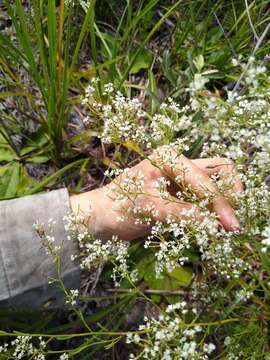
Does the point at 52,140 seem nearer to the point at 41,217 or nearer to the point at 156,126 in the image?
the point at 41,217

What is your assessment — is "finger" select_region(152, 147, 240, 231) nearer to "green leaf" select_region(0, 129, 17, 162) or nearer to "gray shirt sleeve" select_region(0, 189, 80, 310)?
"gray shirt sleeve" select_region(0, 189, 80, 310)

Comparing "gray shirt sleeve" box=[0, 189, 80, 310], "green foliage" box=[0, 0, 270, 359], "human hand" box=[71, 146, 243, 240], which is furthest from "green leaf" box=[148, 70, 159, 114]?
"gray shirt sleeve" box=[0, 189, 80, 310]

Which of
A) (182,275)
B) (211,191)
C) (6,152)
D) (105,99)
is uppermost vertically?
(211,191)

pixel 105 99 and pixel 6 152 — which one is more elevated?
pixel 105 99

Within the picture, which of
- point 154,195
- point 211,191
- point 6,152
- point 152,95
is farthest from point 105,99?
point 211,191

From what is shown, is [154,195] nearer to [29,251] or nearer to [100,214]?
[100,214]

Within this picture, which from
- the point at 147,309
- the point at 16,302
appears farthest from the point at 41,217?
the point at 147,309
